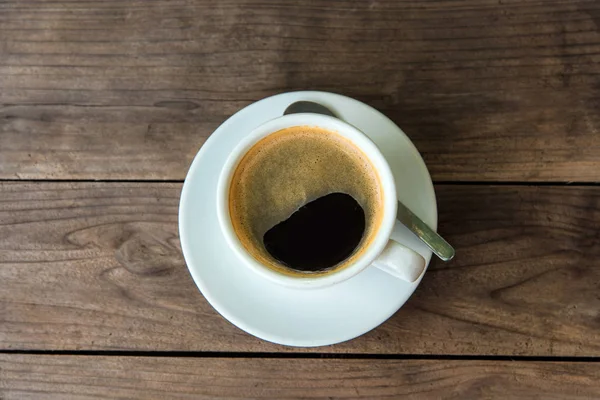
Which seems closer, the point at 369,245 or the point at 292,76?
the point at 369,245

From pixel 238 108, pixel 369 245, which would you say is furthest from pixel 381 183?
pixel 238 108

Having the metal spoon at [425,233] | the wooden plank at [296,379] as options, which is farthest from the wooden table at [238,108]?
the metal spoon at [425,233]

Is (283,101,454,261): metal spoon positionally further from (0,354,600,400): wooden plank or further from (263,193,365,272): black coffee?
(0,354,600,400): wooden plank

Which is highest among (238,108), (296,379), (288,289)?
(238,108)

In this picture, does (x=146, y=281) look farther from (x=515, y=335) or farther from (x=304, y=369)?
(x=515, y=335)

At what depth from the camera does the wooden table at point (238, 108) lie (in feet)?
2.48

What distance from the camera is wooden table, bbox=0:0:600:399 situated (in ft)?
2.48

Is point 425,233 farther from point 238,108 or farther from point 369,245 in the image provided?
point 238,108

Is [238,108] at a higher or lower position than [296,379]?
higher

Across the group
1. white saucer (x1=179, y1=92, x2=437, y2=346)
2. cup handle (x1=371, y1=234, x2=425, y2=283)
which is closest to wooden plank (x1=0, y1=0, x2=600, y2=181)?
white saucer (x1=179, y1=92, x2=437, y2=346)

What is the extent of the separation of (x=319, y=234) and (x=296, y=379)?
8.8 inches

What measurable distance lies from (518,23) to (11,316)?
2.83 feet

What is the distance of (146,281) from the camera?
0.77 metres

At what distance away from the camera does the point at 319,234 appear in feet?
2.18
